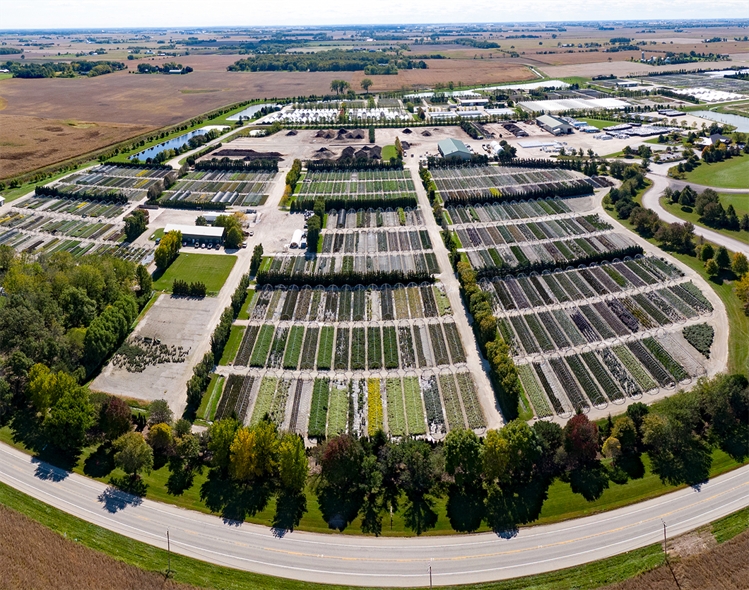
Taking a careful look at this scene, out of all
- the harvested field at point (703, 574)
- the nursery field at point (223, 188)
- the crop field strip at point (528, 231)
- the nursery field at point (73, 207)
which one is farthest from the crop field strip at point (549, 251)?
the nursery field at point (73, 207)

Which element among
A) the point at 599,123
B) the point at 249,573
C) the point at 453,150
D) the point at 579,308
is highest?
the point at 599,123

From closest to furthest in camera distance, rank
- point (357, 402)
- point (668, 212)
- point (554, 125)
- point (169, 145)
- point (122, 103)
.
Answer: point (357, 402), point (668, 212), point (169, 145), point (554, 125), point (122, 103)

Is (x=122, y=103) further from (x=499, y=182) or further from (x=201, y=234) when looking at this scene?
A: (x=499, y=182)

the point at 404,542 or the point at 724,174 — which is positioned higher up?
the point at 724,174

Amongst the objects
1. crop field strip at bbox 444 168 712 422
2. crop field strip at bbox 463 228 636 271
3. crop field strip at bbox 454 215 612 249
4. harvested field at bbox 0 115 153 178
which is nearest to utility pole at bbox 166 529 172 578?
crop field strip at bbox 444 168 712 422

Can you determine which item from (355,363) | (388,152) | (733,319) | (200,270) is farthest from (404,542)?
(388,152)

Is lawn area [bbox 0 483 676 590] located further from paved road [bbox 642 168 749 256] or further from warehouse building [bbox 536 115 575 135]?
warehouse building [bbox 536 115 575 135]
